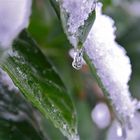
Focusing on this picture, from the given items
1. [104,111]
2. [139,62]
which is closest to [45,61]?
[104,111]

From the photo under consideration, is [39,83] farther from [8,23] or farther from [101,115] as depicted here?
[101,115]

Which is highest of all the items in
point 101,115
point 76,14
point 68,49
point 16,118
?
point 76,14

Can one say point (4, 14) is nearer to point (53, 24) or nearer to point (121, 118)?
point (121, 118)

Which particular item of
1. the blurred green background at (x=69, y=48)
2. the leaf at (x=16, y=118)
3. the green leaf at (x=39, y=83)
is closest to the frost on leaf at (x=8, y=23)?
the green leaf at (x=39, y=83)

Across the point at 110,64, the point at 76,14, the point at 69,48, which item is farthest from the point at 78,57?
the point at 69,48

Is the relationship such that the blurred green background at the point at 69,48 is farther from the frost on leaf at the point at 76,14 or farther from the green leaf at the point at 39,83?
the frost on leaf at the point at 76,14
